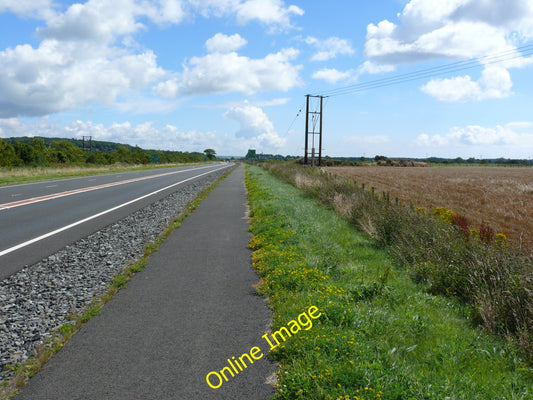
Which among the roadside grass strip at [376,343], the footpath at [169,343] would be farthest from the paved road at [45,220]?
the roadside grass strip at [376,343]

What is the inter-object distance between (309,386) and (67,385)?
216 centimetres

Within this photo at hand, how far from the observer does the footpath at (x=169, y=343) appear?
3303 mm

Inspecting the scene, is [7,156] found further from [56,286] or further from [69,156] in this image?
[56,286]

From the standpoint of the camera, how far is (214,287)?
233 inches

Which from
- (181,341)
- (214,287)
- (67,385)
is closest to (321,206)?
(214,287)

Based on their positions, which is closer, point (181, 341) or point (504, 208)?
point (181, 341)

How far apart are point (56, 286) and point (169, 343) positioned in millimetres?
2792

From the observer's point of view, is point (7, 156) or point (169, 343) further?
point (7, 156)

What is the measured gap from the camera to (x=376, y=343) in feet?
12.9

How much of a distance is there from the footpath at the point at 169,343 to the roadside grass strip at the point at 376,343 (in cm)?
35

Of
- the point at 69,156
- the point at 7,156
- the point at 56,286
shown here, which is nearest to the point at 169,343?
the point at 56,286

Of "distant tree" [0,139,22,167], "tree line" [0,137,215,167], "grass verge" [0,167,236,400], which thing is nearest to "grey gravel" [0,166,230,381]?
"grass verge" [0,167,236,400]

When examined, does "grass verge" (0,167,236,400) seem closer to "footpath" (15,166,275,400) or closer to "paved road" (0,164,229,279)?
"footpath" (15,166,275,400)

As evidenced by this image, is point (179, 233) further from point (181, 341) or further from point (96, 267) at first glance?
point (181, 341)
